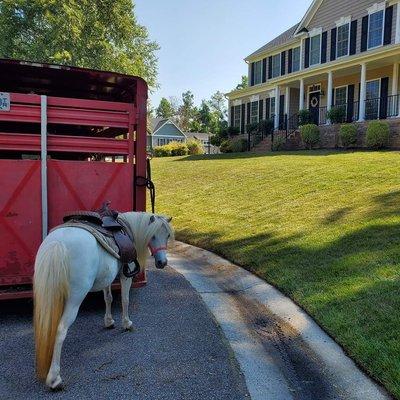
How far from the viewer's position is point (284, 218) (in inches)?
340

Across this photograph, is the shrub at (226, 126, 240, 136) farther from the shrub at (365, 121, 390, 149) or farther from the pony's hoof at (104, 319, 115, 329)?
the pony's hoof at (104, 319, 115, 329)

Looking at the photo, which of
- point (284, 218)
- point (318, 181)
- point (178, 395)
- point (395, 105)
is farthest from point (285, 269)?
point (395, 105)

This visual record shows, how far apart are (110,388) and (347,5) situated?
24609 mm

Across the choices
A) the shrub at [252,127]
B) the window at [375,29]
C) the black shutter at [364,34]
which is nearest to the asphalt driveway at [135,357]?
the window at [375,29]

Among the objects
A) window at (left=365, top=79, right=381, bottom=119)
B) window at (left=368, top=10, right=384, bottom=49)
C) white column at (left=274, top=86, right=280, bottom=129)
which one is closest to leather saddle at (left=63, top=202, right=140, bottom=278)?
window at (left=365, top=79, right=381, bottom=119)

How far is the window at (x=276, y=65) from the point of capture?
27942mm

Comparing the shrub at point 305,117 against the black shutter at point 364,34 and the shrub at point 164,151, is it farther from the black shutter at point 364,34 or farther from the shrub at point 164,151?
the shrub at point 164,151

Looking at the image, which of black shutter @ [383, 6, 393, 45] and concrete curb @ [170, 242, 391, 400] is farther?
black shutter @ [383, 6, 393, 45]

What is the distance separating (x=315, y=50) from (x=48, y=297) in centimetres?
2517

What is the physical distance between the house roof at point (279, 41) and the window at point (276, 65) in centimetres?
71

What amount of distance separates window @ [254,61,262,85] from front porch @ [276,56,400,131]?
2699mm

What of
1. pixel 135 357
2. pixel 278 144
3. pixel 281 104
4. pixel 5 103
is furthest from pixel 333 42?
pixel 135 357

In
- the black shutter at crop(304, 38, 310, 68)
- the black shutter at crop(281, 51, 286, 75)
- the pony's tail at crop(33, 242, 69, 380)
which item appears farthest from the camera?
the black shutter at crop(281, 51, 286, 75)

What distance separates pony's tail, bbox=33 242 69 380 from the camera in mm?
3131
